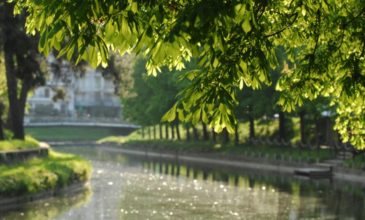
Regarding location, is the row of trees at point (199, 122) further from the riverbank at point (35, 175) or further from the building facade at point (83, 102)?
the building facade at point (83, 102)

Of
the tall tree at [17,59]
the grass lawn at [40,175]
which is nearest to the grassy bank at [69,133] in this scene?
the tall tree at [17,59]

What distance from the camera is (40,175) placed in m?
31.0

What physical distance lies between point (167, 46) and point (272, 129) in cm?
5955

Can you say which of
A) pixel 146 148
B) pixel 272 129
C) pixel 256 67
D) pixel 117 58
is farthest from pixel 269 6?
pixel 146 148

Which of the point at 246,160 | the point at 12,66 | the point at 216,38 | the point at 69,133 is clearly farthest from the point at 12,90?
the point at 69,133

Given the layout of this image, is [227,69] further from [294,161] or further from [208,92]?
[294,161]

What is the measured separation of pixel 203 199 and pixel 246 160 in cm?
2363

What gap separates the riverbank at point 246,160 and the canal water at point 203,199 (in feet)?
7.11

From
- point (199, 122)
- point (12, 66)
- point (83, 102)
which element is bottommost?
point (199, 122)

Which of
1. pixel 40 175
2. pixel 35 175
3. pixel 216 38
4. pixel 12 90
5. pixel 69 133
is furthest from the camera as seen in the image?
pixel 69 133

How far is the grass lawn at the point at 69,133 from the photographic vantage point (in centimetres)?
10781

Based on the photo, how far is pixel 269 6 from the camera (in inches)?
345

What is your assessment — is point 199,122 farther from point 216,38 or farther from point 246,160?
point 216,38

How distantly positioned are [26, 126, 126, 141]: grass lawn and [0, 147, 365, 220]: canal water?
61.9 metres
